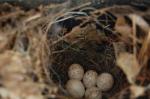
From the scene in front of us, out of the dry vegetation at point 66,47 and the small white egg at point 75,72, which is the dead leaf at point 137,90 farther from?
the small white egg at point 75,72

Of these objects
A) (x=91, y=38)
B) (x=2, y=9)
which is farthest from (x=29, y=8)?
(x=91, y=38)

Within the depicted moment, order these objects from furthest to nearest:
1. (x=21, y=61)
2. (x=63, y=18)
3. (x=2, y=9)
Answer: (x=63, y=18), (x=2, y=9), (x=21, y=61)

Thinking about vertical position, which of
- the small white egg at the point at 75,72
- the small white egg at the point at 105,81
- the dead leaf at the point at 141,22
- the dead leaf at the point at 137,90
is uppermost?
the dead leaf at the point at 141,22

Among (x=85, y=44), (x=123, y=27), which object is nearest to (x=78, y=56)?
(x=85, y=44)

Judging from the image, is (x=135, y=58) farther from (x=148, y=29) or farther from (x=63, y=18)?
(x=63, y=18)

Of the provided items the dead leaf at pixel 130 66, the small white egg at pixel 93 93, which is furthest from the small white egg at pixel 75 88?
the dead leaf at pixel 130 66
